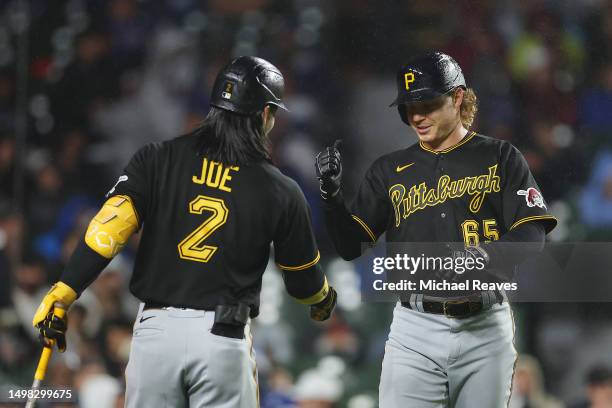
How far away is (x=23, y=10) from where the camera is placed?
4648 millimetres

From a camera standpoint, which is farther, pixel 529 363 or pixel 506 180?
pixel 529 363

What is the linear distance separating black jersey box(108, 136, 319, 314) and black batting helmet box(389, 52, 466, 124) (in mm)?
580

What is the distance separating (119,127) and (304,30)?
3.53 feet

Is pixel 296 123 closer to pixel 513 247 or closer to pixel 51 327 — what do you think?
pixel 513 247

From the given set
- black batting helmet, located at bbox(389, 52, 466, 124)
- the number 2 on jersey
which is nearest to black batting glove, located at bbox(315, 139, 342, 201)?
black batting helmet, located at bbox(389, 52, 466, 124)

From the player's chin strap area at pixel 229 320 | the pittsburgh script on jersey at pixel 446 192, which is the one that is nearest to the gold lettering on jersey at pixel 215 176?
the player's chin strap area at pixel 229 320

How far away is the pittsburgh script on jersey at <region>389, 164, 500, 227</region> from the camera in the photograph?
2.79 metres

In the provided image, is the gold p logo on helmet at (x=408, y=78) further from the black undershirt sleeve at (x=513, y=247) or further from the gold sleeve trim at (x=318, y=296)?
the gold sleeve trim at (x=318, y=296)

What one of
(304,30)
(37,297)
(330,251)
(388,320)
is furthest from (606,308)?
(37,297)

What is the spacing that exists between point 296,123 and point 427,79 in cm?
161

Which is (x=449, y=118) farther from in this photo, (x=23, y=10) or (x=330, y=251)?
(x=23, y=10)

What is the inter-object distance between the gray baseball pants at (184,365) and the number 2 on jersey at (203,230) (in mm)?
155

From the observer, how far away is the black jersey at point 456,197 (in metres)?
2.78

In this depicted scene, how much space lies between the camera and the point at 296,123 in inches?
172
